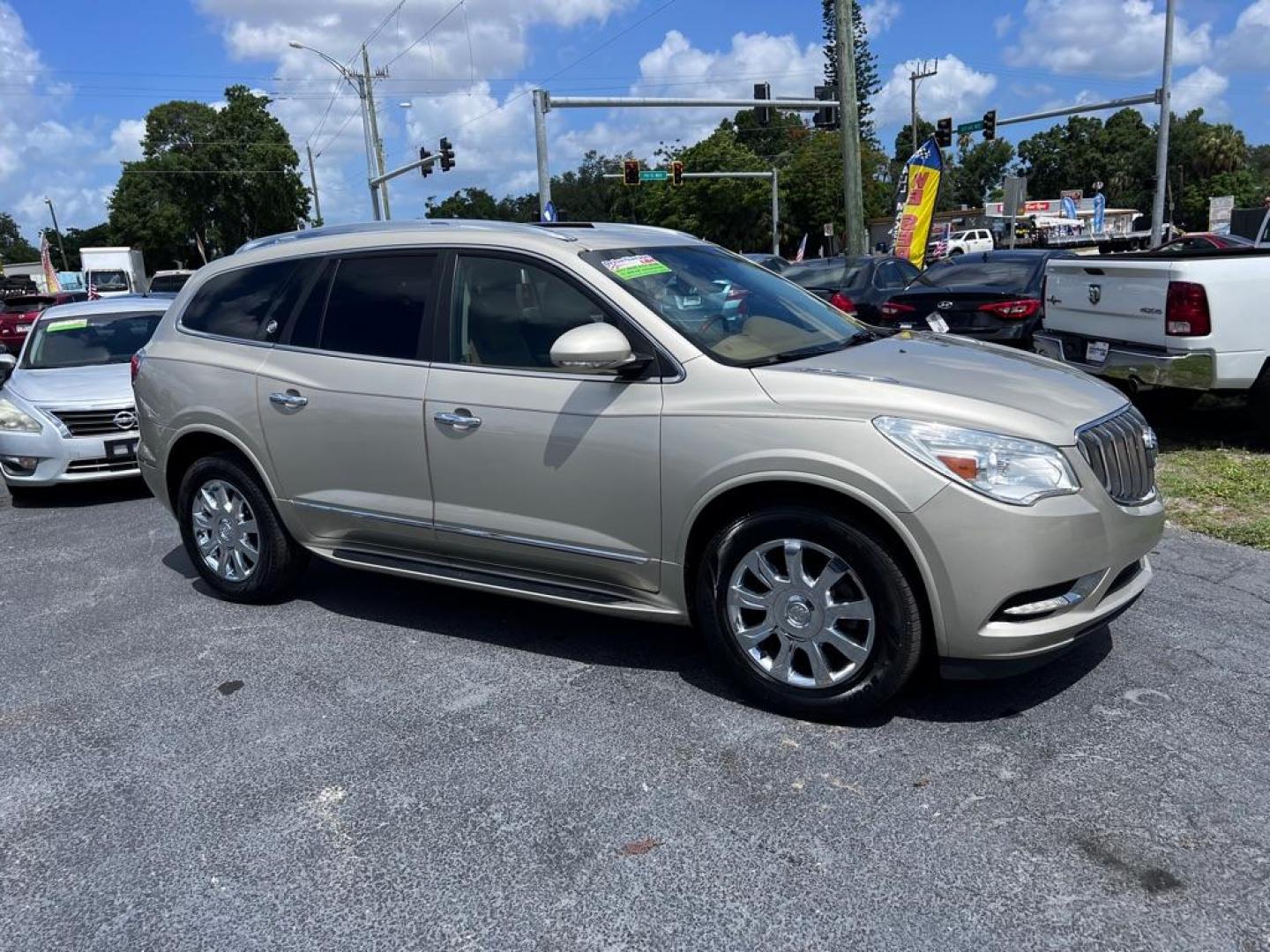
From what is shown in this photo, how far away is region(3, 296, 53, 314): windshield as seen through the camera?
68.3 feet

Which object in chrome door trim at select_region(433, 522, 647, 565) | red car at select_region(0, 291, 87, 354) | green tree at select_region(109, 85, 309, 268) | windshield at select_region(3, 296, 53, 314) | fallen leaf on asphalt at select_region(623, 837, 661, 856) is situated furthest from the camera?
green tree at select_region(109, 85, 309, 268)

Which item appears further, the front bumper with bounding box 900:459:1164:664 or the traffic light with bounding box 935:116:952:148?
the traffic light with bounding box 935:116:952:148

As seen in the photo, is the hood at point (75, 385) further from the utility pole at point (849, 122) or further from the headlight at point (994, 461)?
the utility pole at point (849, 122)

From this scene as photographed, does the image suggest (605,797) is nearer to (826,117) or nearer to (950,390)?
(950,390)

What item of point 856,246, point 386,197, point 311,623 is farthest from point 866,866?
point 386,197

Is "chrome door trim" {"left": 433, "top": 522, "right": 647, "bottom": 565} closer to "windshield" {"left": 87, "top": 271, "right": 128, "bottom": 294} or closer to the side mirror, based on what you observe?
the side mirror

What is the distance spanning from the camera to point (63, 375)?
856 cm

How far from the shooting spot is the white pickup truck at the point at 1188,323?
21.7ft

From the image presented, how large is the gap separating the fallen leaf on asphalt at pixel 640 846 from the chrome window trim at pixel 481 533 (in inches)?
44.5

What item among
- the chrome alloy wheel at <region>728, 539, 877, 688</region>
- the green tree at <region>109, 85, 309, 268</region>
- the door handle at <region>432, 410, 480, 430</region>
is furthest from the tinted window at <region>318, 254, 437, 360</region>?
the green tree at <region>109, 85, 309, 268</region>

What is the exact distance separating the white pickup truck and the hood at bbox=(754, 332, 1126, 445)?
128 inches

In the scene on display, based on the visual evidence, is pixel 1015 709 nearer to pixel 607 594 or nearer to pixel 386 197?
pixel 607 594

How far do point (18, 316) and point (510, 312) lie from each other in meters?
20.1

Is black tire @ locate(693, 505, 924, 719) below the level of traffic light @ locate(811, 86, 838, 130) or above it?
below
